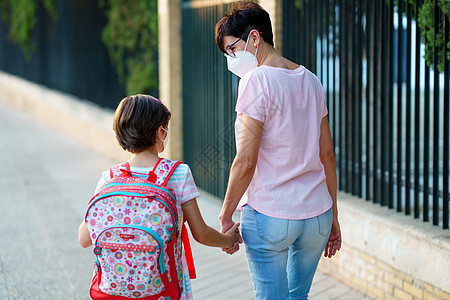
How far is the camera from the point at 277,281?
8.94 ft

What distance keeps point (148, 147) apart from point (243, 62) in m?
0.56

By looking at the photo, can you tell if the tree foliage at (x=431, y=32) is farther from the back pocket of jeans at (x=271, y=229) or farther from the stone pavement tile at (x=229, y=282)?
the back pocket of jeans at (x=271, y=229)

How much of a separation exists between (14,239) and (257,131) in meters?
4.16

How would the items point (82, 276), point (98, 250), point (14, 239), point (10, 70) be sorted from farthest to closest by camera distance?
1. point (10, 70)
2. point (14, 239)
3. point (82, 276)
4. point (98, 250)

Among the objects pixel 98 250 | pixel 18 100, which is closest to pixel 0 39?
pixel 18 100

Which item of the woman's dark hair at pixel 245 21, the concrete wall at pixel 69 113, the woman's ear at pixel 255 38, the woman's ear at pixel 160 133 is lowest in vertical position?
the concrete wall at pixel 69 113

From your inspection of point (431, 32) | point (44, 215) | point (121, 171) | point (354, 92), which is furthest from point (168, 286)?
point (44, 215)

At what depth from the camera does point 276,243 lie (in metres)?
2.68

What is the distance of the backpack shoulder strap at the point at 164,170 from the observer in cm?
255

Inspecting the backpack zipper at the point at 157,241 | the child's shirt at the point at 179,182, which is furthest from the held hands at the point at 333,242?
the backpack zipper at the point at 157,241

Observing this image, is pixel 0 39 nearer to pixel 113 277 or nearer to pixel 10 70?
pixel 10 70

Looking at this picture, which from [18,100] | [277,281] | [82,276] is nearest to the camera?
[277,281]

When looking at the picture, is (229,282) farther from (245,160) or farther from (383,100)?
(245,160)

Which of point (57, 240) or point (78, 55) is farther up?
point (78, 55)
